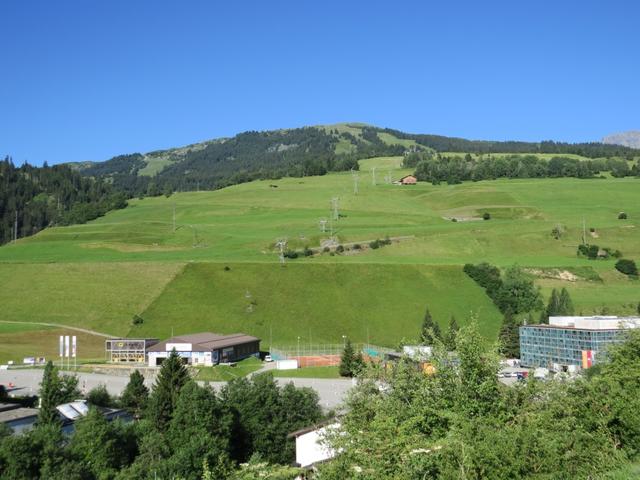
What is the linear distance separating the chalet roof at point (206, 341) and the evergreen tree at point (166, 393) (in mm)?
27015

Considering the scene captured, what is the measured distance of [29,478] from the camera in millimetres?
32625

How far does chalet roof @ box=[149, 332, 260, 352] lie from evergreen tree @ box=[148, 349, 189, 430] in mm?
27015

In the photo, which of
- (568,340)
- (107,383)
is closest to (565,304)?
(568,340)

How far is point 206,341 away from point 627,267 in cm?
6958

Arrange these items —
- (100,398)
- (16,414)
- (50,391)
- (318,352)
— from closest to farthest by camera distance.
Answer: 1. (16,414)
2. (50,391)
3. (100,398)
4. (318,352)

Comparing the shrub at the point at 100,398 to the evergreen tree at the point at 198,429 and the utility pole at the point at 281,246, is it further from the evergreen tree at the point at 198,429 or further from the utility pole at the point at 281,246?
the utility pole at the point at 281,246

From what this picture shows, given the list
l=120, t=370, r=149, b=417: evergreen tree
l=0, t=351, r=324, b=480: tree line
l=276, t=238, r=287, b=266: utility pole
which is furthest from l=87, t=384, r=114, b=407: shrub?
l=276, t=238, r=287, b=266: utility pole

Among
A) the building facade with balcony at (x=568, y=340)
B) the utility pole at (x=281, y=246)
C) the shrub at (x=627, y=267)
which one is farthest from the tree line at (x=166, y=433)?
the shrub at (x=627, y=267)

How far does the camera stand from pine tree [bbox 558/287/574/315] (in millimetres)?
90188

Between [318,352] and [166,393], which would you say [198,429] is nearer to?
[166,393]

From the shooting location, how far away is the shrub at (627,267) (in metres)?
107

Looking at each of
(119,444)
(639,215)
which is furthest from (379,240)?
(119,444)

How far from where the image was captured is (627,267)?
10769 centimetres

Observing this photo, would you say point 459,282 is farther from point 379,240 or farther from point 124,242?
point 124,242
